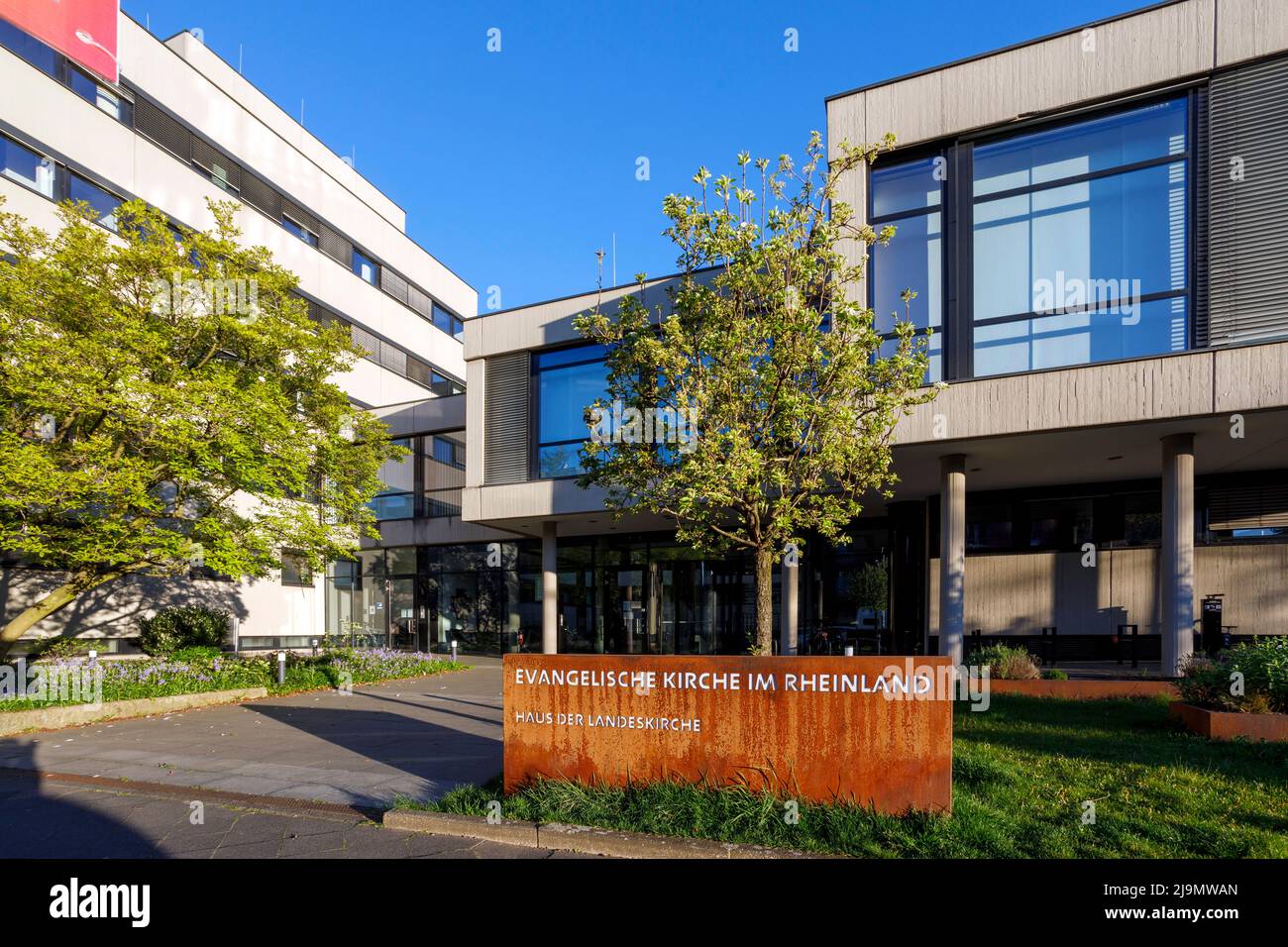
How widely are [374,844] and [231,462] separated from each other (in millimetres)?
10709

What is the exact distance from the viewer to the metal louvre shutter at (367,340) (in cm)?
2952

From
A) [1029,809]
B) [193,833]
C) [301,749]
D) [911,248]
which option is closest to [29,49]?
[301,749]

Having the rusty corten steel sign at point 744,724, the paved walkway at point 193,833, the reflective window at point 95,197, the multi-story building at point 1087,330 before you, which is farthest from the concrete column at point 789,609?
the reflective window at point 95,197

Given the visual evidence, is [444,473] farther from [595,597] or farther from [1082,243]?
[1082,243]

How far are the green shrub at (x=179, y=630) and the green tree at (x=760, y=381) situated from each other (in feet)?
48.3

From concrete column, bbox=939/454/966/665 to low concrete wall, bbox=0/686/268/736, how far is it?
14.0 metres

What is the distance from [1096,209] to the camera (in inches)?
520

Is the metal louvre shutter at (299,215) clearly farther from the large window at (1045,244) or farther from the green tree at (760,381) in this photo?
the green tree at (760,381)

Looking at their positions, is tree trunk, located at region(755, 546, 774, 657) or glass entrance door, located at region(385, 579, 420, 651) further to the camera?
glass entrance door, located at region(385, 579, 420, 651)

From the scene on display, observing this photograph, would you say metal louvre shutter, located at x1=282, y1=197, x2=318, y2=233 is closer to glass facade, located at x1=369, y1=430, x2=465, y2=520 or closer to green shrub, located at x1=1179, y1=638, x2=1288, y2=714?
glass facade, located at x1=369, y1=430, x2=465, y2=520

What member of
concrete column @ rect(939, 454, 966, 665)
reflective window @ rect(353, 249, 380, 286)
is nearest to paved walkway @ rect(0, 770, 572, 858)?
concrete column @ rect(939, 454, 966, 665)

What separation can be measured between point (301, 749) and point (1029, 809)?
873cm

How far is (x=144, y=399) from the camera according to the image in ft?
43.9

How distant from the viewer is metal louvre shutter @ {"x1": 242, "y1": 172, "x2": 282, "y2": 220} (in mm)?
25625
